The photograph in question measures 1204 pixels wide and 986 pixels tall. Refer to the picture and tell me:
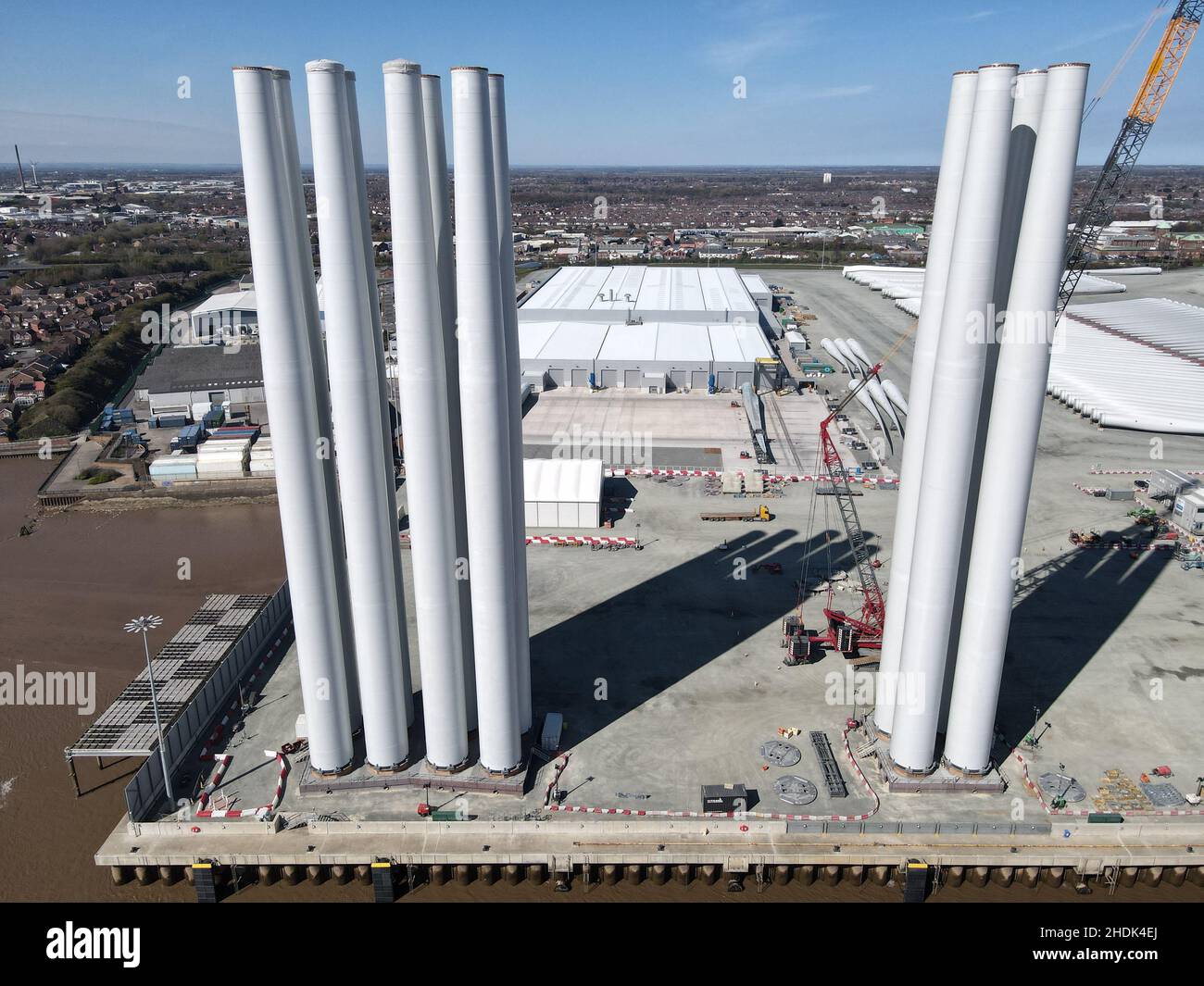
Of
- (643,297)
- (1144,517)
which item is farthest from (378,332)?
(643,297)

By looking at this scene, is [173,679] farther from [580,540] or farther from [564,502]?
[564,502]

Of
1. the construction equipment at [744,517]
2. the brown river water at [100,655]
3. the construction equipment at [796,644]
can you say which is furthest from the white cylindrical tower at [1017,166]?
the construction equipment at [744,517]

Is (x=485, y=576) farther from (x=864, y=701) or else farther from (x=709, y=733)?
(x=864, y=701)

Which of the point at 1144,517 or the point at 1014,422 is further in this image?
the point at 1144,517

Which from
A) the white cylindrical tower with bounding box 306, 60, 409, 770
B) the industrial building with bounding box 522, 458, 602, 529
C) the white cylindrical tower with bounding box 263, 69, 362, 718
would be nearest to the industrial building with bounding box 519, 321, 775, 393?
the industrial building with bounding box 522, 458, 602, 529

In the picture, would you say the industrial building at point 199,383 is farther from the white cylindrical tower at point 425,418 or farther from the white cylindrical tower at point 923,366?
the white cylindrical tower at point 923,366

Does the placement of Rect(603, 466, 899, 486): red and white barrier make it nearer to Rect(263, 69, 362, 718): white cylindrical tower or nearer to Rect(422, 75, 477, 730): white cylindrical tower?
Rect(263, 69, 362, 718): white cylindrical tower
